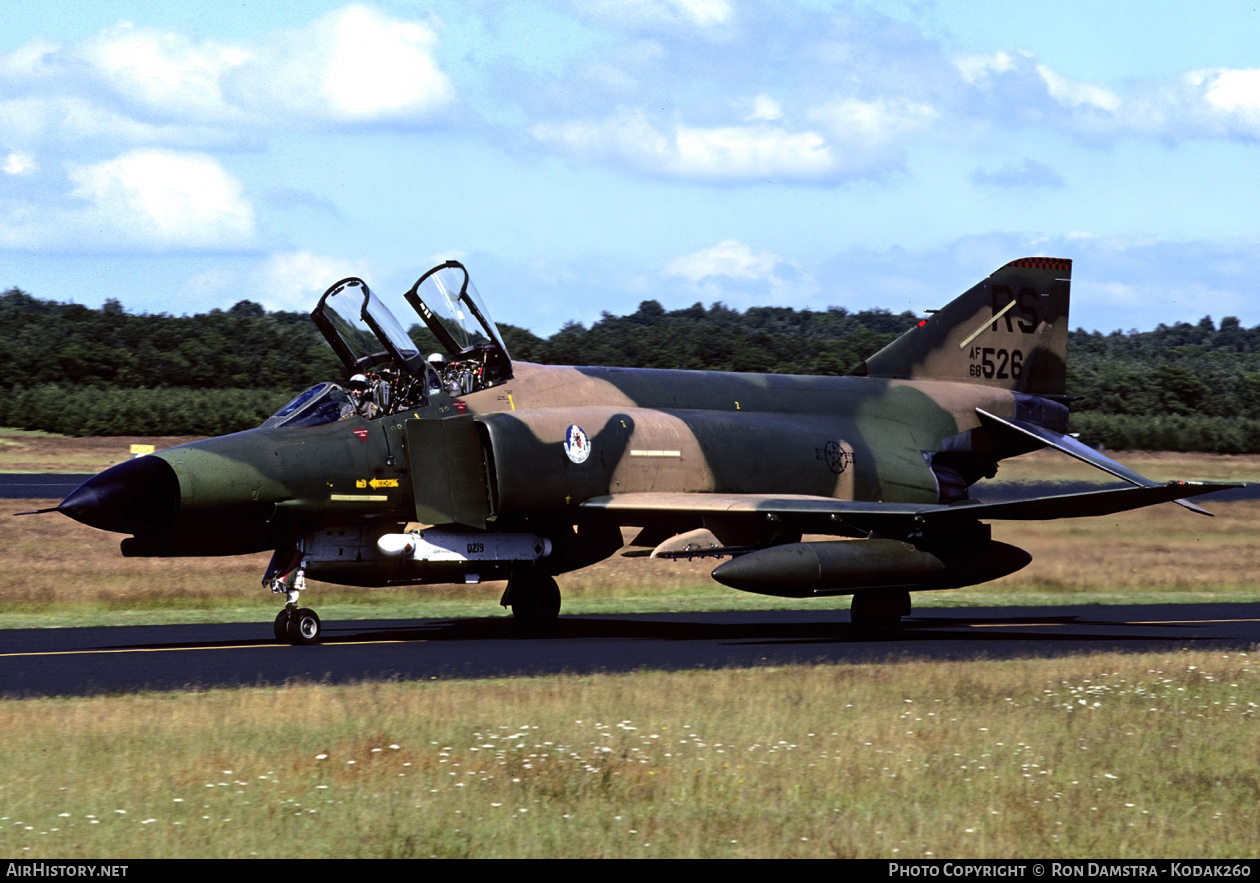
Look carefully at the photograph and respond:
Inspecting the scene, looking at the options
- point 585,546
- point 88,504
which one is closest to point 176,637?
point 88,504

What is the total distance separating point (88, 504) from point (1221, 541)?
2314 centimetres

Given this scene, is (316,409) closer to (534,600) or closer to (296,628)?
(296,628)

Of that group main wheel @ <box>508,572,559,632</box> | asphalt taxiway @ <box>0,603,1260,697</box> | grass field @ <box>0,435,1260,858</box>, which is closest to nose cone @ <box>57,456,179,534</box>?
asphalt taxiway @ <box>0,603,1260,697</box>

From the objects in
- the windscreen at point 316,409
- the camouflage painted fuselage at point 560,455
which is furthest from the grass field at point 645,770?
the windscreen at point 316,409

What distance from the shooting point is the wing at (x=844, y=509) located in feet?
54.1

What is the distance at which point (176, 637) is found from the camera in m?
17.2

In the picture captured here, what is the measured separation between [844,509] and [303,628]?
647 cm

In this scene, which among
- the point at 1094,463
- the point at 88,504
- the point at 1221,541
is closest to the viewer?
the point at 88,504

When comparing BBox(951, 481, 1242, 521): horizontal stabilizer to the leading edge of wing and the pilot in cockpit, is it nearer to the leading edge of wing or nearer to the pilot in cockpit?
the leading edge of wing

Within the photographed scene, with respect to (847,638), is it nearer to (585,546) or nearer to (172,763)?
(585,546)

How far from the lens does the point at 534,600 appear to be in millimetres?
18281

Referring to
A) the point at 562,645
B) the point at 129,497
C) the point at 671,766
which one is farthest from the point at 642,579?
the point at 671,766

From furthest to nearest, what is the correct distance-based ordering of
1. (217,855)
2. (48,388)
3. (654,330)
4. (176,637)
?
(654,330)
(48,388)
(176,637)
(217,855)

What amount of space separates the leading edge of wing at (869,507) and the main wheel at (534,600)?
4.73 feet
